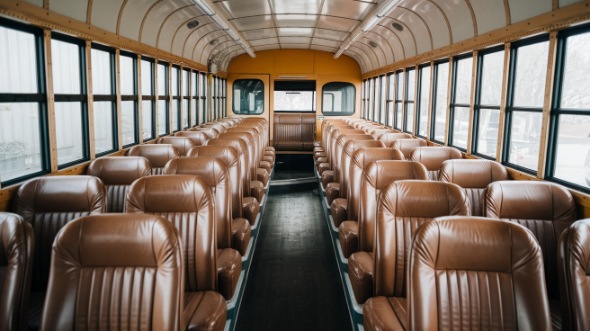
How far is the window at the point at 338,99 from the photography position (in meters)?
14.7

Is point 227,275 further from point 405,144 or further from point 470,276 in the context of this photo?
point 405,144

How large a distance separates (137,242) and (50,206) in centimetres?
154

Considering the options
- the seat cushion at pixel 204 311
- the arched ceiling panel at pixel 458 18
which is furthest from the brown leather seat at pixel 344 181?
the seat cushion at pixel 204 311

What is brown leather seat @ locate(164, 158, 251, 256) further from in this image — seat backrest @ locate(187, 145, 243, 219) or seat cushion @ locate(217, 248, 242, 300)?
seat backrest @ locate(187, 145, 243, 219)

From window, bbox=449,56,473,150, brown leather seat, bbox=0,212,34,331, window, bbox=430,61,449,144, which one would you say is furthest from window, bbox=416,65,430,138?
brown leather seat, bbox=0,212,34,331

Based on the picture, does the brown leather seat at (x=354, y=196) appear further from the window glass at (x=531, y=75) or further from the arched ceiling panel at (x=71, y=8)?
Answer: the arched ceiling panel at (x=71, y=8)

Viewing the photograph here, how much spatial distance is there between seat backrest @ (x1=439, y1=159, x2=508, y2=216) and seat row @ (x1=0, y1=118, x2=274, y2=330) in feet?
6.49

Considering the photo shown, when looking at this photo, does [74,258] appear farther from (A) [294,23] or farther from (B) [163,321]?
(A) [294,23]

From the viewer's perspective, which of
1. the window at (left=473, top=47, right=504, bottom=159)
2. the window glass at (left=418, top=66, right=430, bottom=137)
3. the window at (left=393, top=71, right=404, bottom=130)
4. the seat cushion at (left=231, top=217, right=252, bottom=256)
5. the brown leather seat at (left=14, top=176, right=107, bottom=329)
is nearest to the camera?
the brown leather seat at (left=14, top=176, right=107, bottom=329)

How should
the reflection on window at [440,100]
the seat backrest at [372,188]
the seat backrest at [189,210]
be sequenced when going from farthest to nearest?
the reflection on window at [440,100] → the seat backrest at [372,188] → the seat backrest at [189,210]

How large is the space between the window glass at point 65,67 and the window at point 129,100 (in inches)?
45.8

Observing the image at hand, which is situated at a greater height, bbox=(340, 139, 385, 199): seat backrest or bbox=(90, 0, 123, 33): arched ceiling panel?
bbox=(90, 0, 123, 33): arched ceiling panel

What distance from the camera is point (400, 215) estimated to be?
2928mm

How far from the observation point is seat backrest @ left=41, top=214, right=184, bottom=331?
79.4 inches
